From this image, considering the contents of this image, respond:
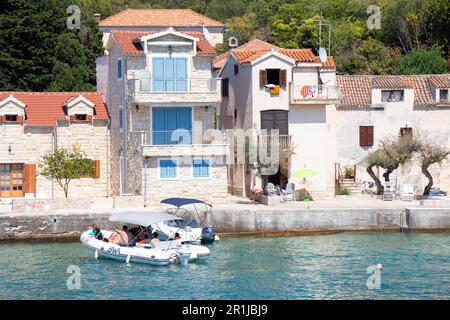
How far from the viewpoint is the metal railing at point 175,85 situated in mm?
51188

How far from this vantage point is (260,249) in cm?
4278

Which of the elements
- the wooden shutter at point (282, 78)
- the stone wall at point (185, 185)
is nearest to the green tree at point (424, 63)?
the wooden shutter at point (282, 78)

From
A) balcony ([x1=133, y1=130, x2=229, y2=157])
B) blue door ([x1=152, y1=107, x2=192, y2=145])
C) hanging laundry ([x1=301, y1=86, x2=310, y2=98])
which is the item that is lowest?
balcony ([x1=133, y1=130, x2=229, y2=157])

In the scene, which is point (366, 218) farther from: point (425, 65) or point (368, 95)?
point (425, 65)

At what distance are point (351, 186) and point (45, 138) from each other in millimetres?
17593

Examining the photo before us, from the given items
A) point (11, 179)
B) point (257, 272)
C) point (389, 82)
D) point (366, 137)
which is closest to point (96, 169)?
point (11, 179)

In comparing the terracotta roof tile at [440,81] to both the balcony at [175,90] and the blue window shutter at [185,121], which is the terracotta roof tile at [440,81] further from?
the blue window shutter at [185,121]

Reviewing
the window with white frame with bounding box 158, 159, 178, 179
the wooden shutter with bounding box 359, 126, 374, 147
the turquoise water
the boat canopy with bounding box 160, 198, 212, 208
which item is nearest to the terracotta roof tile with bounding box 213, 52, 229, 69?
the wooden shutter with bounding box 359, 126, 374, 147

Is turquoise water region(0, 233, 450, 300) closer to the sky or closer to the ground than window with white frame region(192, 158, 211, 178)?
closer to the ground

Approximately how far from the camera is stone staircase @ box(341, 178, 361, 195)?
184 ft

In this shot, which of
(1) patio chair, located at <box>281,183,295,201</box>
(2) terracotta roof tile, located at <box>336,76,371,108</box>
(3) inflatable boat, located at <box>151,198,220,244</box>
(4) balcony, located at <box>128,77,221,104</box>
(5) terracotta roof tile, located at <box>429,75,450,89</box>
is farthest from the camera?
(5) terracotta roof tile, located at <box>429,75,450,89</box>

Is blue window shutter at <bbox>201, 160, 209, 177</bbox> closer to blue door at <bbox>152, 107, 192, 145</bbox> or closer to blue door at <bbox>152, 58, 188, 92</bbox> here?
blue door at <bbox>152, 107, 192, 145</bbox>
